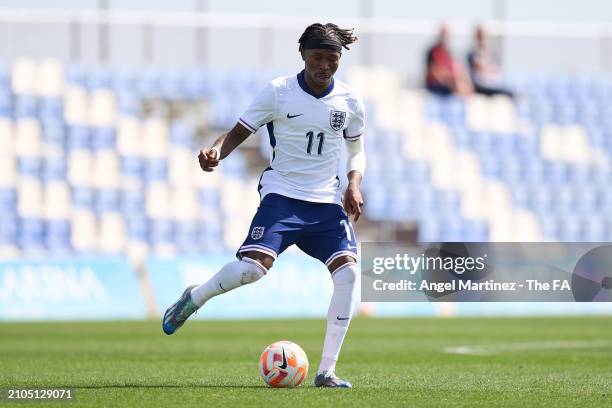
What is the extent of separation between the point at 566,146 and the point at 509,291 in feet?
59.2

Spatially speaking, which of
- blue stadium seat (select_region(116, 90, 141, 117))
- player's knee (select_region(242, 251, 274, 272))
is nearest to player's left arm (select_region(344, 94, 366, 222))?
player's knee (select_region(242, 251, 274, 272))

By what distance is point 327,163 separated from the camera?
894 cm

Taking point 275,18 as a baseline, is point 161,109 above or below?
below

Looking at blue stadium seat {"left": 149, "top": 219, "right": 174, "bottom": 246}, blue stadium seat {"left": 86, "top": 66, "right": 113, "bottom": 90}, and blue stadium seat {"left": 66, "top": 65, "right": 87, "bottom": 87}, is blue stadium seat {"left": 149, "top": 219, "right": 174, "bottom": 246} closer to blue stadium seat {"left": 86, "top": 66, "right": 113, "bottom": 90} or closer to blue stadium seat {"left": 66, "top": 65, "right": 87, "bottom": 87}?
blue stadium seat {"left": 86, "top": 66, "right": 113, "bottom": 90}

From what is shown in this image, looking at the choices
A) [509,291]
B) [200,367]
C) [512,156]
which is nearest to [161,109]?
[512,156]

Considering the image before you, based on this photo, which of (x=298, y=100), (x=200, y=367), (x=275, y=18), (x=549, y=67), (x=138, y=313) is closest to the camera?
(x=298, y=100)

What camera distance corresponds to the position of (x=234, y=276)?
341 inches

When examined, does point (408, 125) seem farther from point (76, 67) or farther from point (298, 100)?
point (298, 100)

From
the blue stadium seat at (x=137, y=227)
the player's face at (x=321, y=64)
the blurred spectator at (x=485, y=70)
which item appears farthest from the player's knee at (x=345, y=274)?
the blurred spectator at (x=485, y=70)

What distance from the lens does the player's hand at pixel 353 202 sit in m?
8.76

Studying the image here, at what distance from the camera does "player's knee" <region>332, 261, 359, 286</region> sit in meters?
8.77

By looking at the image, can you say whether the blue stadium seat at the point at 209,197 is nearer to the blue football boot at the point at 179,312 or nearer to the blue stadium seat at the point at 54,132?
the blue stadium seat at the point at 54,132

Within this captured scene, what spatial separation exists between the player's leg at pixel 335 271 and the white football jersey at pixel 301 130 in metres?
0.20

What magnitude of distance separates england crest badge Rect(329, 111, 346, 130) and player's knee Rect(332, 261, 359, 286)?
989 mm
